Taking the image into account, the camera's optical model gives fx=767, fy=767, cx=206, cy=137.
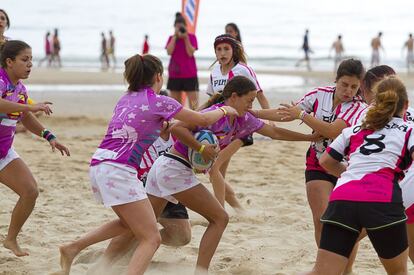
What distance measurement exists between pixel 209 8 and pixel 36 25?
24.4m

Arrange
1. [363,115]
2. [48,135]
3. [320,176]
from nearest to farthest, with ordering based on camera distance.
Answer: [363,115] < [320,176] < [48,135]

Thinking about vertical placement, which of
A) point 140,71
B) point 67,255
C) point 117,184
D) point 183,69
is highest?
point 140,71

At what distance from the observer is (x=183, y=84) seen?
40.4 ft

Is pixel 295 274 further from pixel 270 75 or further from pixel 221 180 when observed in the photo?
pixel 270 75

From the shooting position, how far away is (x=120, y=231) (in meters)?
5.15

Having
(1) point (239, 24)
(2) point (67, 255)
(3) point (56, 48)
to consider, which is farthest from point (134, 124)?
(1) point (239, 24)

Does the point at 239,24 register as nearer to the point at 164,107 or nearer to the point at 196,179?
the point at 196,179

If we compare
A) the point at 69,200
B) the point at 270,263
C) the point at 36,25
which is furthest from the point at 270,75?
the point at 36,25

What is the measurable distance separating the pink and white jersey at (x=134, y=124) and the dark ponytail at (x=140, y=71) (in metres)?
0.04

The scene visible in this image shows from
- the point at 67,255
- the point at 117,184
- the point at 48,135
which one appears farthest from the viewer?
the point at 48,135

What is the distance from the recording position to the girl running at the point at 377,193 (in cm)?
409

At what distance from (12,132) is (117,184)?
1.59 m

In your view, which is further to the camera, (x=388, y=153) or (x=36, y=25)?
(x=36, y=25)

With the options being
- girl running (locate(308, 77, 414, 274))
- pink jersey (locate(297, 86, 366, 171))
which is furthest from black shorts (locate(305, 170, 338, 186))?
girl running (locate(308, 77, 414, 274))
